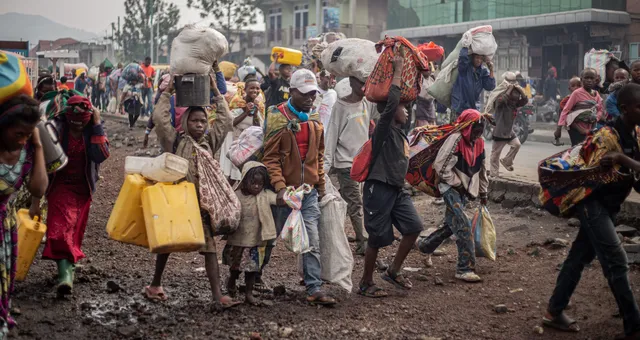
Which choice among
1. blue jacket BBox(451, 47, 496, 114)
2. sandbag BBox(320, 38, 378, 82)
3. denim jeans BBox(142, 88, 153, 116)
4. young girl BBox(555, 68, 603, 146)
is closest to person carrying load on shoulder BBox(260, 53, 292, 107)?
blue jacket BBox(451, 47, 496, 114)

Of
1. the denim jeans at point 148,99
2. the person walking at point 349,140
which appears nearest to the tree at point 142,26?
the denim jeans at point 148,99

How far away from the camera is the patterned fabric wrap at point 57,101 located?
614cm

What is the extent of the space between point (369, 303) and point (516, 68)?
2736cm

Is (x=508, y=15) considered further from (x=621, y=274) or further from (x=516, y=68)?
(x=621, y=274)

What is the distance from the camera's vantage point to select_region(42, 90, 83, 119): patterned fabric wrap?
6137mm

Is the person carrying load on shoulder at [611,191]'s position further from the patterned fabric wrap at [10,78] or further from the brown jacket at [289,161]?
the patterned fabric wrap at [10,78]

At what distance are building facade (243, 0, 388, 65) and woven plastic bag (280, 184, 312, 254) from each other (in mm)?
36085

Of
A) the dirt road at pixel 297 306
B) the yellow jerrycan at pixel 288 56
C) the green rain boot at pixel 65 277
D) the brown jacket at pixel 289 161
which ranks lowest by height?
the dirt road at pixel 297 306

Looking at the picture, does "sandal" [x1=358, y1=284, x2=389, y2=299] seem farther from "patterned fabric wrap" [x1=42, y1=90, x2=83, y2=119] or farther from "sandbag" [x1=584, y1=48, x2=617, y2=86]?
"sandbag" [x1=584, y1=48, x2=617, y2=86]

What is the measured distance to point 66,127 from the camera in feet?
20.0

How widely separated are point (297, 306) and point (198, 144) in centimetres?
142

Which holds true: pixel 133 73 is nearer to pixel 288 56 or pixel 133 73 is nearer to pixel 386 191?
pixel 288 56

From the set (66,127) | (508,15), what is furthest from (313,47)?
(508,15)

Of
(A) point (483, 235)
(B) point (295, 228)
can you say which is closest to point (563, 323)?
(A) point (483, 235)
